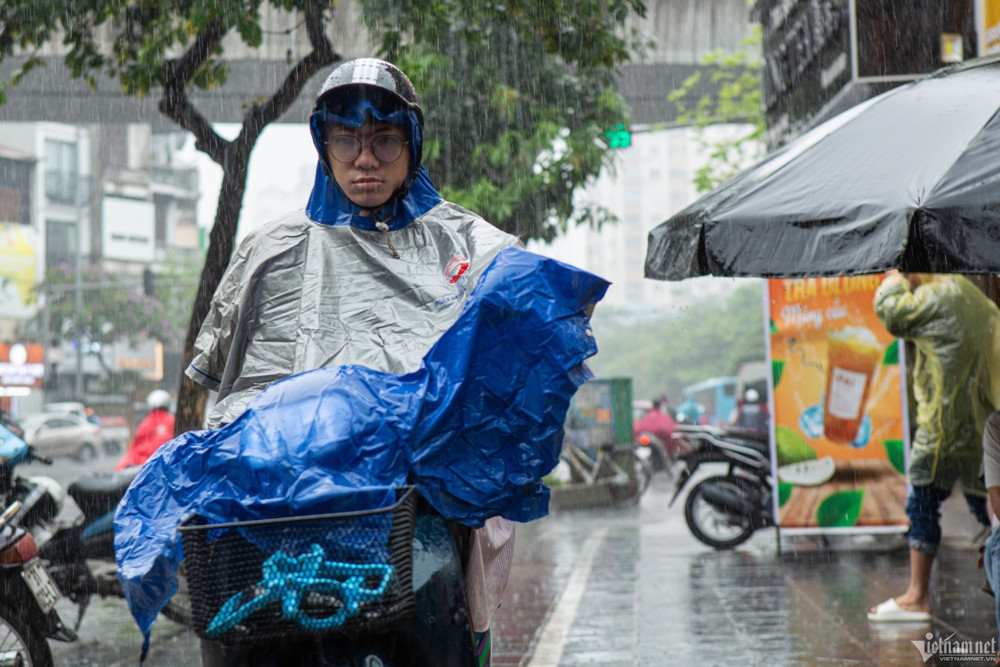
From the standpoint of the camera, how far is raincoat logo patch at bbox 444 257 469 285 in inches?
98.7

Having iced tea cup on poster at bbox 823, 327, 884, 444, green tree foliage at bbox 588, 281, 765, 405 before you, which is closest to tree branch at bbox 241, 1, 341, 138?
iced tea cup on poster at bbox 823, 327, 884, 444

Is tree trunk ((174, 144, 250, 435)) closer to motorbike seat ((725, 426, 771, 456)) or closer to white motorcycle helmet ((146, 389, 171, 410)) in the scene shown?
white motorcycle helmet ((146, 389, 171, 410))

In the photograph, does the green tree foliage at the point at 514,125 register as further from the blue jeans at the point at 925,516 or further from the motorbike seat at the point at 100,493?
the blue jeans at the point at 925,516

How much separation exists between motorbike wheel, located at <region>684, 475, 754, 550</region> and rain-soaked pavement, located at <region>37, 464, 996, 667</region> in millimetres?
173

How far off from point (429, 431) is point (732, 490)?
28.5 feet

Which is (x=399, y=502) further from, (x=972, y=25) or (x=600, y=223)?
(x=600, y=223)

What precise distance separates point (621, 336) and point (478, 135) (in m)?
99.7

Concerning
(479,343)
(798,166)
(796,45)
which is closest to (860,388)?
(796,45)

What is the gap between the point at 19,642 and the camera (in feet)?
16.8

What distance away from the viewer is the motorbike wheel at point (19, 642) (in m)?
5.12

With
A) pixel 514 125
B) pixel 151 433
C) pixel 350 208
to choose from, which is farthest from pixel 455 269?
pixel 514 125

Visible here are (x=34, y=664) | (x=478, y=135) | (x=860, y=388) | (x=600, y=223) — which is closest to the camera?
(x=34, y=664)

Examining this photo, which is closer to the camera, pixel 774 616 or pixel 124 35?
pixel 774 616

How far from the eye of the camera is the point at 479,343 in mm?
2176
